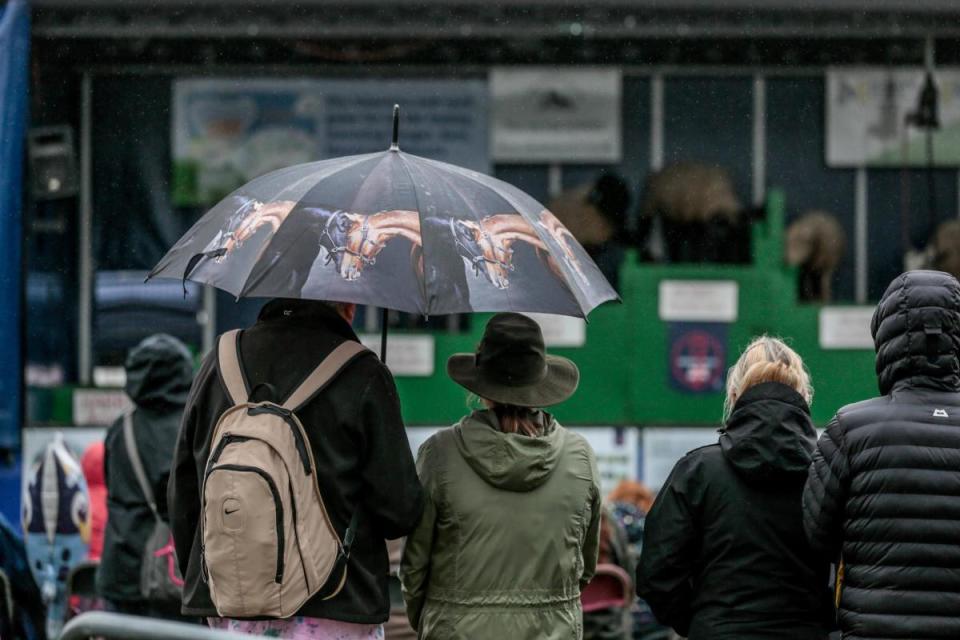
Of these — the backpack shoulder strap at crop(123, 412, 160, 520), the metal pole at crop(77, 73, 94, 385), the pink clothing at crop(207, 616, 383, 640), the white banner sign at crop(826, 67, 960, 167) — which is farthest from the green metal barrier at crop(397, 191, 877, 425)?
the pink clothing at crop(207, 616, 383, 640)

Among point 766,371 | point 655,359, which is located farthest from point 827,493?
point 655,359

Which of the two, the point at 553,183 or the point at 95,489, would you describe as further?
the point at 553,183

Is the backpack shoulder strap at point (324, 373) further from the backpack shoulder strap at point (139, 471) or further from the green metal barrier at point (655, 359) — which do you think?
the green metal barrier at point (655, 359)

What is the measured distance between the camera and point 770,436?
4.09 metres

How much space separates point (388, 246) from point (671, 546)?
1.18 m

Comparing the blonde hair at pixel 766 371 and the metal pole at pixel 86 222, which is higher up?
the metal pole at pixel 86 222

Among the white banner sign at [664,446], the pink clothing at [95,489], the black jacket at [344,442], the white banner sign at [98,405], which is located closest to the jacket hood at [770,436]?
the black jacket at [344,442]

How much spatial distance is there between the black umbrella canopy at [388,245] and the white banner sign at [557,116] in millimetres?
4222

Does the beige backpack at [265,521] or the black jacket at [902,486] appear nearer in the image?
the beige backpack at [265,521]

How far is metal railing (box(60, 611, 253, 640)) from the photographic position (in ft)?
9.23

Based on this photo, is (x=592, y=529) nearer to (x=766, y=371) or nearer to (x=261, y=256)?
(x=766, y=371)

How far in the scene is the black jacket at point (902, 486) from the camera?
12.4 feet

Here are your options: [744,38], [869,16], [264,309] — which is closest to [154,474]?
[264,309]

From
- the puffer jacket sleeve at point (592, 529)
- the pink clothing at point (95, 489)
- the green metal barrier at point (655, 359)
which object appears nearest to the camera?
the puffer jacket sleeve at point (592, 529)
